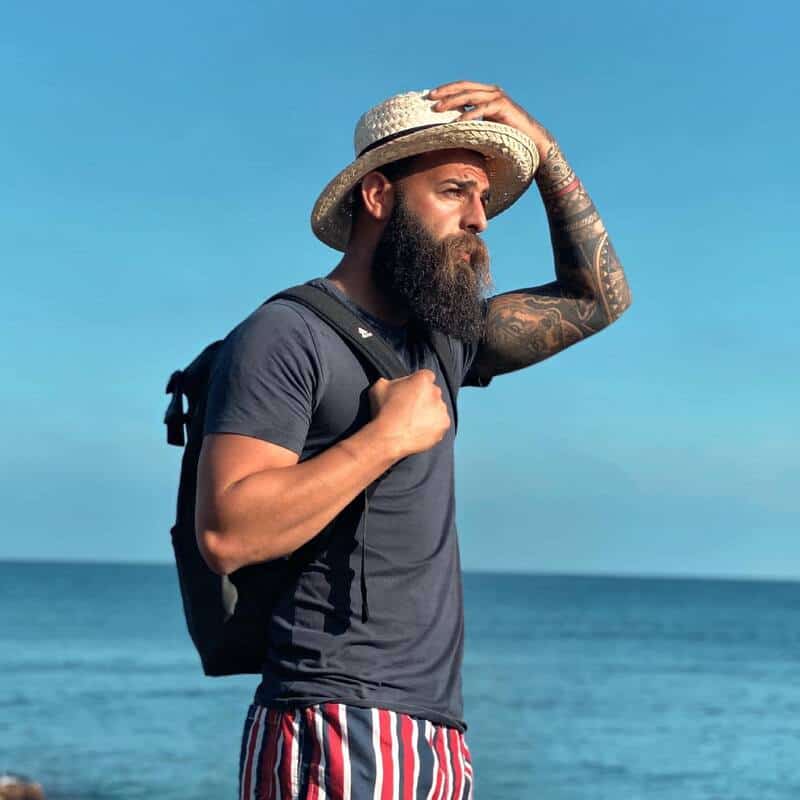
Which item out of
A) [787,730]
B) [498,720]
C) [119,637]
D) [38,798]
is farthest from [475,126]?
[119,637]

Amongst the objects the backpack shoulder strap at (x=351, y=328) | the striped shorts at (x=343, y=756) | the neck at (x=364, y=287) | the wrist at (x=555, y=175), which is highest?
the wrist at (x=555, y=175)

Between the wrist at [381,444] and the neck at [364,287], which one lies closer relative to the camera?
the wrist at [381,444]

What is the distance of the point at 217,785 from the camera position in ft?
78.8

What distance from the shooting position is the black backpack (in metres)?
3.43

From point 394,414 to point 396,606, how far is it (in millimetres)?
447

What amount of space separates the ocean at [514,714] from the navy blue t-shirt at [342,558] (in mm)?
20101

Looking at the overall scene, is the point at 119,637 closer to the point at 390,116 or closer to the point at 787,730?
the point at 787,730

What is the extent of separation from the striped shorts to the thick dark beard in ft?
3.36

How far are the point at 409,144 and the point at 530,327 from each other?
760 millimetres

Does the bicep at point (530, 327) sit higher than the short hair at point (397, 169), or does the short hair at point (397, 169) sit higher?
the short hair at point (397, 169)

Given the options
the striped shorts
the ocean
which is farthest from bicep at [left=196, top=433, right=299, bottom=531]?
the ocean

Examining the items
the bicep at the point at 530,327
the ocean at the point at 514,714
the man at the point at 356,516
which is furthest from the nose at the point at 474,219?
the ocean at the point at 514,714

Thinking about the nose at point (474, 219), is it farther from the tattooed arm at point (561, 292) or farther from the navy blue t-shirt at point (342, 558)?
the navy blue t-shirt at point (342, 558)

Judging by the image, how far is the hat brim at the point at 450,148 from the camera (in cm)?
386
